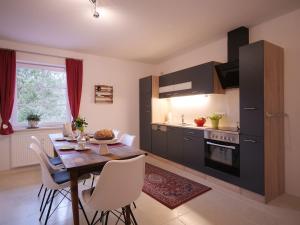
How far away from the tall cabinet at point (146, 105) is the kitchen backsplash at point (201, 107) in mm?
227

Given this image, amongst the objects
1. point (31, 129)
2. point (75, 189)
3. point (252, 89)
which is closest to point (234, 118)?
point (252, 89)

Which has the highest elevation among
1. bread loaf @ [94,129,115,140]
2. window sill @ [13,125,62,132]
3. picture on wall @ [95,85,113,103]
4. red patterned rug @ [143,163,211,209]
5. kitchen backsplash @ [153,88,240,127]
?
picture on wall @ [95,85,113,103]

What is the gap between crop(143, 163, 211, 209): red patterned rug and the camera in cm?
247

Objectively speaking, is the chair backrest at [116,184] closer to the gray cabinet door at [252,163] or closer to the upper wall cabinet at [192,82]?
the gray cabinet door at [252,163]

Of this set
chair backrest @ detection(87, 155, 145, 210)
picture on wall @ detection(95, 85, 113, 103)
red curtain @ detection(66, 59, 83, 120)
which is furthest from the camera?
picture on wall @ detection(95, 85, 113, 103)

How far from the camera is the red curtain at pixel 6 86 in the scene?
134 inches

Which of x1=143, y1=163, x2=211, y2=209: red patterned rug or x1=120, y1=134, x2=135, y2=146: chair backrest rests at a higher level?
x1=120, y1=134, x2=135, y2=146: chair backrest

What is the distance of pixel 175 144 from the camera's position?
3816mm

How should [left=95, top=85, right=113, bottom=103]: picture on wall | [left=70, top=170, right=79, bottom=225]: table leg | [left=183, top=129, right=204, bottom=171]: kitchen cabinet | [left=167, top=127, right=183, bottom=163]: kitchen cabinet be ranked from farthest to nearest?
[left=95, top=85, right=113, bottom=103]: picture on wall
[left=167, top=127, right=183, bottom=163]: kitchen cabinet
[left=183, top=129, right=204, bottom=171]: kitchen cabinet
[left=70, top=170, right=79, bottom=225]: table leg

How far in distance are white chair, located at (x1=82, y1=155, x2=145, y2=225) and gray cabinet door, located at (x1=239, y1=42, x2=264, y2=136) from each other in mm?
1759

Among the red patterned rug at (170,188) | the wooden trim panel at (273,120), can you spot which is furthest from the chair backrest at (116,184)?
the wooden trim panel at (273,120)

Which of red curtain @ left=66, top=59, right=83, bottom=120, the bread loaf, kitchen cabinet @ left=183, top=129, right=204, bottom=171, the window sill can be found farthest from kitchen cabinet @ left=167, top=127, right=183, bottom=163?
the window sill

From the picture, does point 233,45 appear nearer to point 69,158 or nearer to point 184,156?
point 184,156

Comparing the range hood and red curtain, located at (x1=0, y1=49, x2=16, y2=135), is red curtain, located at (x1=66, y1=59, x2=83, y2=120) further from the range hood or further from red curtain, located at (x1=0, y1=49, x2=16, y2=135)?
the range hood
